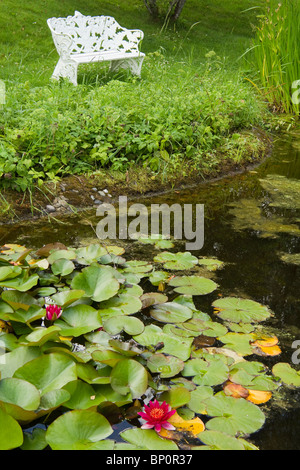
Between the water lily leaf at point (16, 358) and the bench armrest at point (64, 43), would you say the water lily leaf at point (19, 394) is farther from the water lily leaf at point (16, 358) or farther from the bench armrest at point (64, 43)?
the bench armrest at point (64, 43)

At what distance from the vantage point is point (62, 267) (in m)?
2.43

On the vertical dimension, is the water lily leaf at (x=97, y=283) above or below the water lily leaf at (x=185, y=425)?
below

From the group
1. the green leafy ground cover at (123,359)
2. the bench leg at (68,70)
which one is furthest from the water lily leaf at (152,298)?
the bench leg at (68,70)

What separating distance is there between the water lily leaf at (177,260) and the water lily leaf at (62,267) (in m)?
0.54

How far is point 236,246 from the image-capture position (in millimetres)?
3016

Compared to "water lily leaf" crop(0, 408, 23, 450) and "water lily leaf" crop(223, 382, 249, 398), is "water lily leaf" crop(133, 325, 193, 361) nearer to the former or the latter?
"water lily leaf" crop(223, 382, 249, 398)

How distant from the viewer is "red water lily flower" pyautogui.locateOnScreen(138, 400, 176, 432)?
1537mm

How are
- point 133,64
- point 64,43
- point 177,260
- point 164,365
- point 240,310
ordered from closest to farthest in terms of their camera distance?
point 164,365
point 240,310
point 177,260
point 64,43
point 133,64

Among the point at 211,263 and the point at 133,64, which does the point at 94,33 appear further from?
the point at 211,263

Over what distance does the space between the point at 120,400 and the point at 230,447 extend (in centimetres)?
38

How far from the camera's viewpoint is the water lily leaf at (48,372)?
1.58 meters

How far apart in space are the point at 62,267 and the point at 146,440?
112 cm

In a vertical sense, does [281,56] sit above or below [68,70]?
above

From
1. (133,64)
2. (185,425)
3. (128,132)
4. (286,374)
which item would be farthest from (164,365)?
(133,64)
